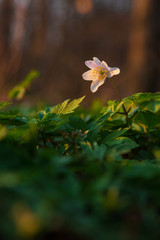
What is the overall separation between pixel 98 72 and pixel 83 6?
1610 cm

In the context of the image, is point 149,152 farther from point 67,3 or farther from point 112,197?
point 67,3

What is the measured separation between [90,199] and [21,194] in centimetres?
18

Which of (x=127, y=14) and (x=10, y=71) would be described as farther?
(x=127, y=14)

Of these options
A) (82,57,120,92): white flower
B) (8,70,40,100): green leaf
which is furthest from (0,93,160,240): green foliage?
(8,70,40,100): green leaf

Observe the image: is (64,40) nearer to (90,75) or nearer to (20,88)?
(20,88)

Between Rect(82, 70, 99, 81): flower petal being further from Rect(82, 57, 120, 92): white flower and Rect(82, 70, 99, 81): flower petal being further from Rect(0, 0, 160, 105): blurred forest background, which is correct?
Rect(0, 0, 160, 105): blurred forest background

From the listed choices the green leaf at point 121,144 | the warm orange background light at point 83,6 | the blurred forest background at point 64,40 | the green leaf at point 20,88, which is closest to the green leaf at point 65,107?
the green leaf at point 121,144

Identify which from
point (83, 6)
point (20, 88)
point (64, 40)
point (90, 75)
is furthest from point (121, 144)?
point (64, 40)

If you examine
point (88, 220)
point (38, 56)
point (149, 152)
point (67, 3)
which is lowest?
point (149, 152)

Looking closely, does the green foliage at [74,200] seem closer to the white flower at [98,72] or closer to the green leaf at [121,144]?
the green leaf at [121,144]

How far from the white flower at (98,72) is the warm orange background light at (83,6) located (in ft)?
50.1

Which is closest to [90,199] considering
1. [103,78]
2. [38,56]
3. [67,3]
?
[103,78]

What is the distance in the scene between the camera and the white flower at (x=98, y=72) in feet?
5.19

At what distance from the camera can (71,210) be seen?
64cm
